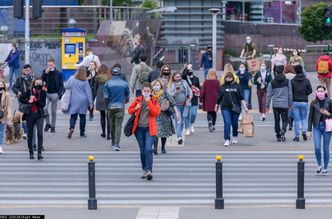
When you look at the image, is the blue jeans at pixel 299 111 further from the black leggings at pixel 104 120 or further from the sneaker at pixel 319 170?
the sneaker at pixel 319 170

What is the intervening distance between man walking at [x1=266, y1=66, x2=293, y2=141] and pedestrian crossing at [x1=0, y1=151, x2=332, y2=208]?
1799 mm

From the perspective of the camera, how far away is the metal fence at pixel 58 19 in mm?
46438

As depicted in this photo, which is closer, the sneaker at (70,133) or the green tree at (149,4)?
the sneaker at (70,133)

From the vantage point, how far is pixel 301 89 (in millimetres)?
25219

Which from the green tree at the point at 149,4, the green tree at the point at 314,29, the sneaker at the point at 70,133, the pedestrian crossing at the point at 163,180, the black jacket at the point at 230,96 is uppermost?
the green tree at the point at 149,4

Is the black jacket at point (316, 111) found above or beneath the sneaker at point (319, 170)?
above

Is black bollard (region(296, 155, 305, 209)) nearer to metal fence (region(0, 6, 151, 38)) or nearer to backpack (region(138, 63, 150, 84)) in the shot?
backpack (region(138, 63, 150, 84))

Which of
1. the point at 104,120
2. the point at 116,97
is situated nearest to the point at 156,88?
the point at 116,97

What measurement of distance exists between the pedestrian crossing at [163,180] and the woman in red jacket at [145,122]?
41 centimetres

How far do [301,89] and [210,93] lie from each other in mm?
2709

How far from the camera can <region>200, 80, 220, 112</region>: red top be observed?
27.1 m

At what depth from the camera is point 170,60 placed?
54.9 metres

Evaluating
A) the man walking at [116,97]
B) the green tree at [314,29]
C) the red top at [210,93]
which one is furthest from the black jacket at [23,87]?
the green tree at [314,29]

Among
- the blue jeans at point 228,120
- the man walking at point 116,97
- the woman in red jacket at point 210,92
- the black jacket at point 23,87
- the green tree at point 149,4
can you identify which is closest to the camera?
the black jacket at point 23,87
